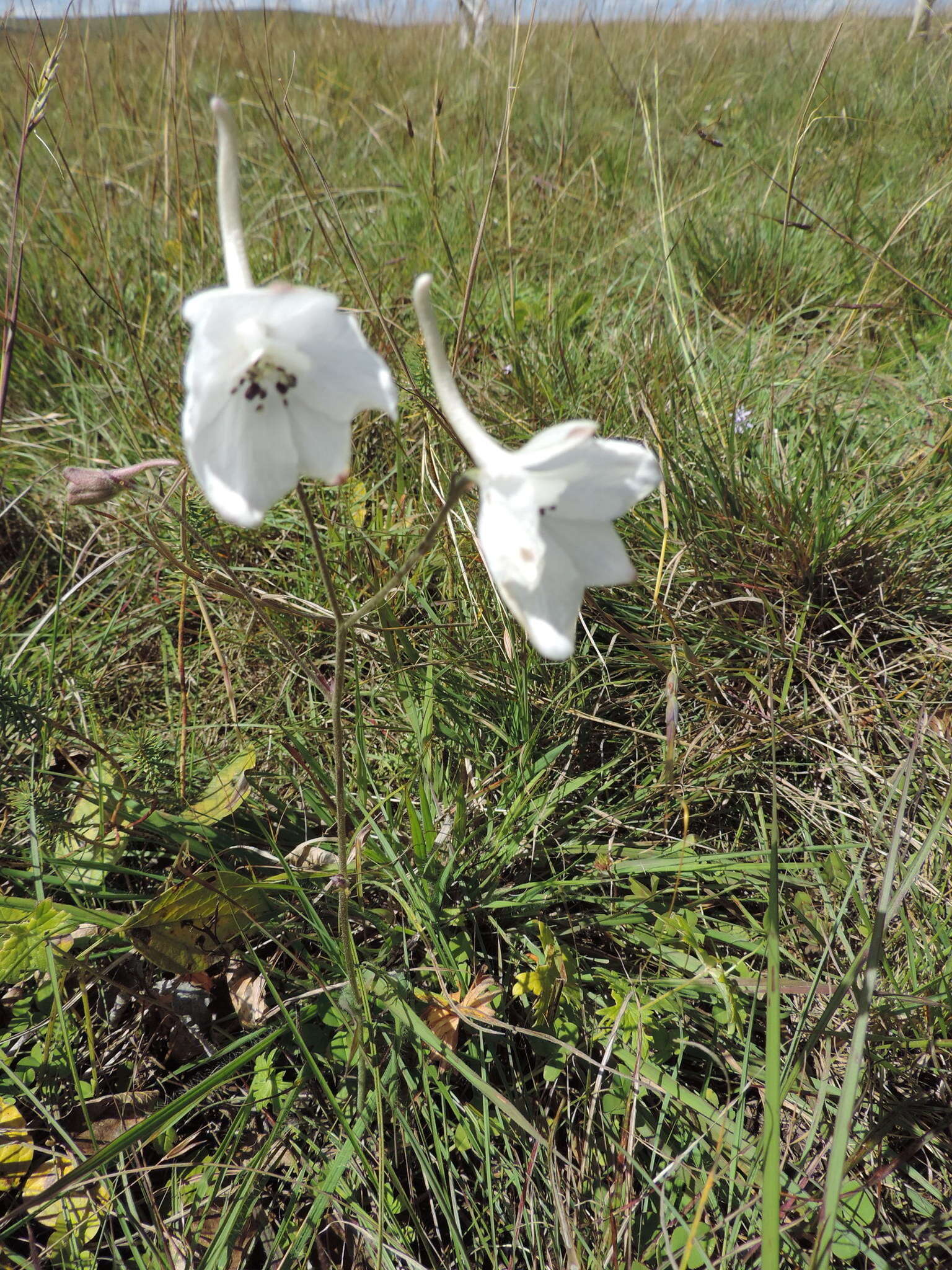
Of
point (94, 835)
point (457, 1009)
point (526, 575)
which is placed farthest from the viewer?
point (94, 835)

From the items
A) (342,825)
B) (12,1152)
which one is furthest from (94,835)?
(342,825)

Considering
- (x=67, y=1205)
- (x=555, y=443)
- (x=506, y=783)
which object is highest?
(x=555, y=443)

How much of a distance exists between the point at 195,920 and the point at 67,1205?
50 cm

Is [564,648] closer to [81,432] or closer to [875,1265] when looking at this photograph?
[875,1265]

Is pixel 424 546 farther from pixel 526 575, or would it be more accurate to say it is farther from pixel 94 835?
pixel 94 835

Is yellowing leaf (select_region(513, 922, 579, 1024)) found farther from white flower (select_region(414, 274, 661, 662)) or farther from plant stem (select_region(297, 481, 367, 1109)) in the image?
white flower (select_region(414, 274, 661, 662))

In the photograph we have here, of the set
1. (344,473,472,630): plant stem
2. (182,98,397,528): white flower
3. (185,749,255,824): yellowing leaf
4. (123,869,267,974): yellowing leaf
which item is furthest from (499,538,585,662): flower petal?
(185,749,255,824): yellowing leaf

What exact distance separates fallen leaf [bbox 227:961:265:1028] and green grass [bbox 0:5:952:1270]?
0.04m

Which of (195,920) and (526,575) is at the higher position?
(526,575)

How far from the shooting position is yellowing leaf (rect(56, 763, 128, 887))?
5.25 ft

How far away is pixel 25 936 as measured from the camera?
1396 millimetres

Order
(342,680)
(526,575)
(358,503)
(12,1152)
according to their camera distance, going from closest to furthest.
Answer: (526,575), (342,680), (12,1152), (358,503)

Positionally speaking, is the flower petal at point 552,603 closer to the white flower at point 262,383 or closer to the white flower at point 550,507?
the white flower at point 550,507

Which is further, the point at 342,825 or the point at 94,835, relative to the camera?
the point at 94,835
